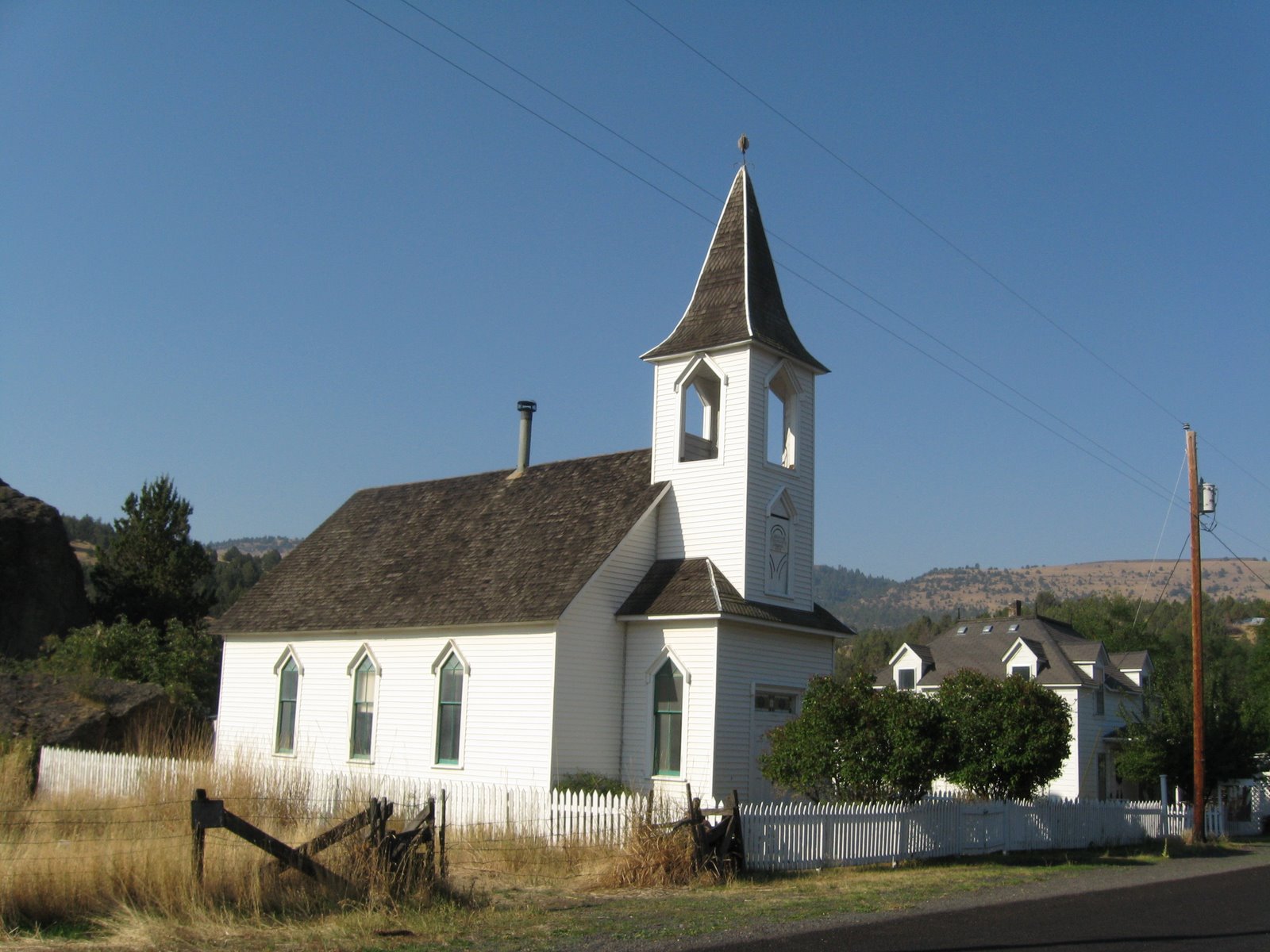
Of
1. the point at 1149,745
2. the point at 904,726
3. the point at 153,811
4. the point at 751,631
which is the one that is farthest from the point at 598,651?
the point at 1149,745

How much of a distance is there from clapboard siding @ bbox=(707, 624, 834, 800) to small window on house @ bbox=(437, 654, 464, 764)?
5929 mm

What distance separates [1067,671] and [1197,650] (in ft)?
61.2

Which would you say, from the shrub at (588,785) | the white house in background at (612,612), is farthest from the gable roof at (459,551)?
the shrub at (588,785)

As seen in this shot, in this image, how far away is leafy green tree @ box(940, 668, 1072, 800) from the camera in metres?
23.4

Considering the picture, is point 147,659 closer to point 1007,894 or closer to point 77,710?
point 77,710

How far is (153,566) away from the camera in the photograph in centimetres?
5481

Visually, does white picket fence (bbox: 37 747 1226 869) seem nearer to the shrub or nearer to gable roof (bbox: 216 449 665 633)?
the shrub

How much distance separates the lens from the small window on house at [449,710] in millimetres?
25781

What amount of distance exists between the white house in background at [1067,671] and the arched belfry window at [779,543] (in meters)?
18.4

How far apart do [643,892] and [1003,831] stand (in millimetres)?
10820

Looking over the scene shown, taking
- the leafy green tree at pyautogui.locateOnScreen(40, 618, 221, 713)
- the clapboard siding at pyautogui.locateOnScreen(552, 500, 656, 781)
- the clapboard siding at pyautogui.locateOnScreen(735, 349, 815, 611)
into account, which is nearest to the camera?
the clapboard siding at pyautogui.locateOnScreen(552, 500, 656, 781)

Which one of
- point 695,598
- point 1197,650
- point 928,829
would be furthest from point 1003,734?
point 1197,650

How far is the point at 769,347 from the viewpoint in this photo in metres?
26.1

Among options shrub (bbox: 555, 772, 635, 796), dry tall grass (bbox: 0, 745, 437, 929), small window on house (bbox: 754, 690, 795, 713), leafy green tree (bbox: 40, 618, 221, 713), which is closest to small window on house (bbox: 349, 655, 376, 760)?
shrub (bbox: 555, 772, 635, 796)
